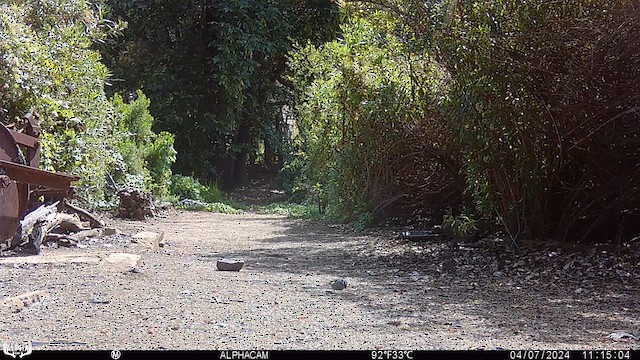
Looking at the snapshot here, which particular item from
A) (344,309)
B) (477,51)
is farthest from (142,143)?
(344,309)

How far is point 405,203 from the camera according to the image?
10.8m

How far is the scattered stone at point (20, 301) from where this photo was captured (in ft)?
14.9

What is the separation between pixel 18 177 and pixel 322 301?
2.97 m

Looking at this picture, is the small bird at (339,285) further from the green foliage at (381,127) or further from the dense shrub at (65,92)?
A: the dense shrub at (65,92)

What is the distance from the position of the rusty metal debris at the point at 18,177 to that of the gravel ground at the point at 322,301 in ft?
2.04

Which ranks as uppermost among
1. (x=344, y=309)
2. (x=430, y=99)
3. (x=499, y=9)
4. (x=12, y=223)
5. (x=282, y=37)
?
(x=282, y=37)

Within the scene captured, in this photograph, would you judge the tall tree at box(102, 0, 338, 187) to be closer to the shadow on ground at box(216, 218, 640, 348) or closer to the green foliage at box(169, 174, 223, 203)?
the green foliage at box(169, 174, 223, 203)

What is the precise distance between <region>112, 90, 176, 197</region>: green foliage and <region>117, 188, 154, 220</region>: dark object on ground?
1198 mm

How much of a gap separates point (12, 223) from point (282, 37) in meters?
15.1

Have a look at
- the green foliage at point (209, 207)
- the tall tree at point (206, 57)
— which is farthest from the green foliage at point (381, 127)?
the tall tree at point (206, 57)

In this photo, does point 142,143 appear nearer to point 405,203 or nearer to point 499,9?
point 405,203

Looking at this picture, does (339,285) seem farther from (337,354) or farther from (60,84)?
(60,84)

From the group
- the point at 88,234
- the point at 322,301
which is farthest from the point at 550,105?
the point at 88,234

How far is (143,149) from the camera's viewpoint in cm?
1505
